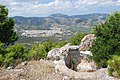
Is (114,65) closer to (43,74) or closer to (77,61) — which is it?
(43,74)

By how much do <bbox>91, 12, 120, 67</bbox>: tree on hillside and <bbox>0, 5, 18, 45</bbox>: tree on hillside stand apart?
73.4ft

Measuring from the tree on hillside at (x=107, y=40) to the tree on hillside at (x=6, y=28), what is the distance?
73.4 ft

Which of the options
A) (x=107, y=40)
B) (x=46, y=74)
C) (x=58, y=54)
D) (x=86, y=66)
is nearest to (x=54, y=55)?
(x=58, y=54)

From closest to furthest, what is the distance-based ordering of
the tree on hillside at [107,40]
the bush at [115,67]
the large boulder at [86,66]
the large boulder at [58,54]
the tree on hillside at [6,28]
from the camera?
1. the bush at [115,67]
2. the tree on hillside at [107,40]
3. the large boulder at [58,54]
4. the large boulder at [86,66]
5. the tree on hillside at [6,28]

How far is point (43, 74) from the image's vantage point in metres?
14.7

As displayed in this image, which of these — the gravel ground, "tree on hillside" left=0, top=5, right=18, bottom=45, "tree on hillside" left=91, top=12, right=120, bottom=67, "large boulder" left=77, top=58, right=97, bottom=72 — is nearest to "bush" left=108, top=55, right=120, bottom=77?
the gravel ground

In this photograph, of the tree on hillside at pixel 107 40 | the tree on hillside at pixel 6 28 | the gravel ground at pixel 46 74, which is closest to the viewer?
the gravel ground at pixel 46 74

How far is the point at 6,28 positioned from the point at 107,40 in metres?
24.5

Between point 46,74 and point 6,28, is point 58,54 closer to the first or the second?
point 46,74

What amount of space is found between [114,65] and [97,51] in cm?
572

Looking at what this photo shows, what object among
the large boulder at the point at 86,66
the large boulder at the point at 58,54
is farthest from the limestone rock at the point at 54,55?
the large boulder at the point at 86,66

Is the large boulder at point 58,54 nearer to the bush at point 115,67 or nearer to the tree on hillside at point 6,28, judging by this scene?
the bush at point 115,67

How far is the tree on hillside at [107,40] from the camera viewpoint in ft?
58.6

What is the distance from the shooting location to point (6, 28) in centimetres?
3988
